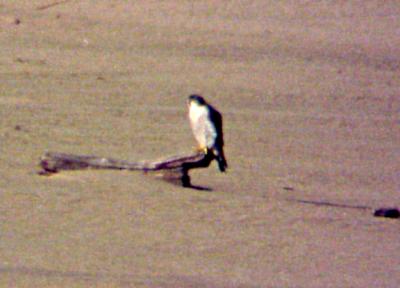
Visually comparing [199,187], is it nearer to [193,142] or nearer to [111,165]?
[111,165]

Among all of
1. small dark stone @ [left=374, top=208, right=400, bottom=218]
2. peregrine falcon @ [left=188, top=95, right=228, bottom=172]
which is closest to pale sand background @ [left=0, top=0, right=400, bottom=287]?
small dark stone @ [left=374, top=208, right=400, bottom=218]

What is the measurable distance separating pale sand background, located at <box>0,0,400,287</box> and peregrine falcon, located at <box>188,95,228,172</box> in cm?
34

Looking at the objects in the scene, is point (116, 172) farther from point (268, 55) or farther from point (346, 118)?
point (268, 55)

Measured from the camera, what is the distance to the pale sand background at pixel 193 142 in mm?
7695

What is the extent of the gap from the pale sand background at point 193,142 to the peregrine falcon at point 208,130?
34 centimetres

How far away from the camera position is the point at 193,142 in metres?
12.1

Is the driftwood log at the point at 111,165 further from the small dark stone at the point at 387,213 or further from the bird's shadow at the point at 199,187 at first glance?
the small dark stone at the point at 387,213

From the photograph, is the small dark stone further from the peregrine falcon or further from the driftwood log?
the driftwood log

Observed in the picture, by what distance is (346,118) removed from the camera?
1404 centimetres

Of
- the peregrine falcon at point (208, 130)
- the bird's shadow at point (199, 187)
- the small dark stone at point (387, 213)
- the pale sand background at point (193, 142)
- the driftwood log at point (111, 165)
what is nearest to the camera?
the pale sand background at point (193, 142)

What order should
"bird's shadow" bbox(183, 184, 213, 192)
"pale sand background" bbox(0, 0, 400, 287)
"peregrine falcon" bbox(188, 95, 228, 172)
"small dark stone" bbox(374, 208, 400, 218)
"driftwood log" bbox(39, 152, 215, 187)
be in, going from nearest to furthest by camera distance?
"pale sand background" bbox(0, 0, 400, 287), "small dark stone" bbox(374, 208, 400, 218), "peregrine falcon" bbox(188, 95, 228, 172), "driftwood log" bbox(39, 152, 215, 187), "bird's shadow" bbox(183, 184, 213, 192)

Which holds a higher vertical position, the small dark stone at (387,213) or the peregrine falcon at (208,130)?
the peregrine falcon at (208,130)

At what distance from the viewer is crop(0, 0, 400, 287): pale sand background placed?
25.2 ft

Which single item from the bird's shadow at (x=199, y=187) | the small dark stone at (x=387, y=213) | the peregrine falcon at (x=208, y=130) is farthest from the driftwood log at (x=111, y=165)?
the small dark stone at (x=387, y=213)
